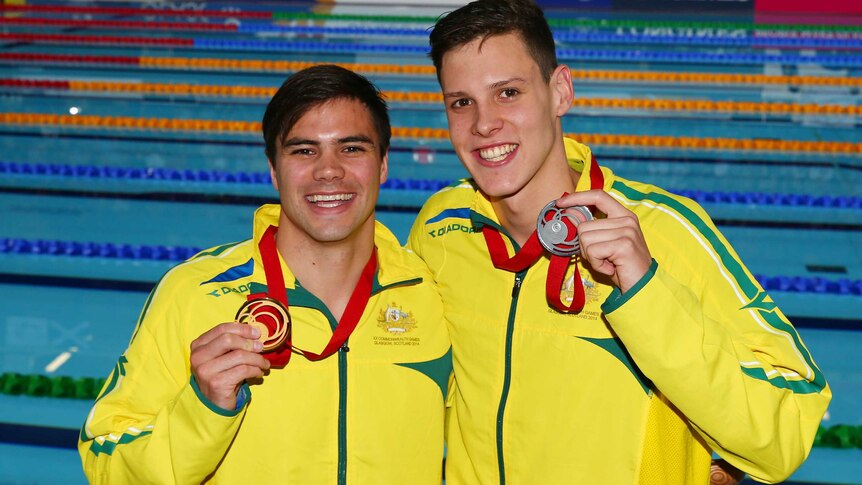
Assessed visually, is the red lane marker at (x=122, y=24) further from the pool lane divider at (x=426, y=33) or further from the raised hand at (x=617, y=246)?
the raised hand at (x=617, y=246)

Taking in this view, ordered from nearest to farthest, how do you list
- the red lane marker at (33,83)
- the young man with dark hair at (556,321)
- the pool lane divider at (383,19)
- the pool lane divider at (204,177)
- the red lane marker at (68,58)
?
1. the young man with dark hair at (556,321)
2. the pool lane divider at (204,177)
3. the red lane marker at (33,83)
4. the red lane marker at (68,58)
5. the pool lane divider at (383,19)

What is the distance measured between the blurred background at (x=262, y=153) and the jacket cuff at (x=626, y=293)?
92.8 inches

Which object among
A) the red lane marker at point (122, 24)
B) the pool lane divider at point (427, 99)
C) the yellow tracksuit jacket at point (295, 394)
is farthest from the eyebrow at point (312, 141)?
the red lane marker at point (122, 24)

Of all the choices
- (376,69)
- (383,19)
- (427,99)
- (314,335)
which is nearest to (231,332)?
(314,335)

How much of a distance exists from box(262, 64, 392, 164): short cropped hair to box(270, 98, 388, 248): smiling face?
0.01m

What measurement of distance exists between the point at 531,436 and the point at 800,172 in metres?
6.32

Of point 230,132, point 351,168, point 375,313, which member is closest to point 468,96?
point 351,168

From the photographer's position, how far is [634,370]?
2068 mm

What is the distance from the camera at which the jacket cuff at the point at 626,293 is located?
5.76 feet

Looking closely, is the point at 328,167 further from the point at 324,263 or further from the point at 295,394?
the point at 295,394

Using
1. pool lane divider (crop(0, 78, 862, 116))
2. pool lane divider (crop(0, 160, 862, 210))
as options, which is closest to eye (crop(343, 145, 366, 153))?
pool lane divider (crop(0, 160, 862, 210))

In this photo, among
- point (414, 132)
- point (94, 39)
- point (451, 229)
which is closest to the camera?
point (451, 229)

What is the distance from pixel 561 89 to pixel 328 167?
549 millimetres

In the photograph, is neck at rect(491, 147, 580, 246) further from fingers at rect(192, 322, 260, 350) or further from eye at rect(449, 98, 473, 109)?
fingers at rect(192, 322, 260, 350)
